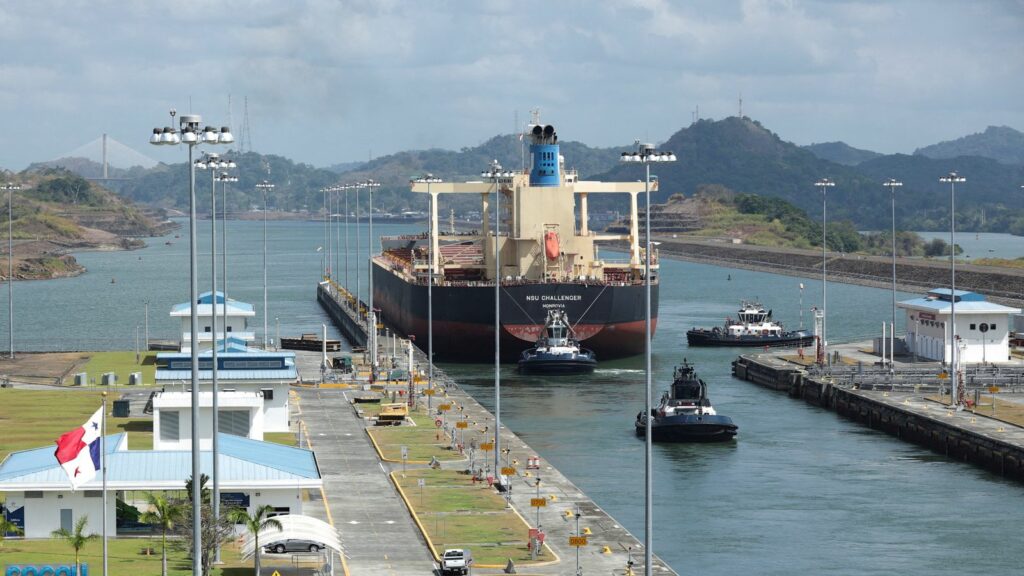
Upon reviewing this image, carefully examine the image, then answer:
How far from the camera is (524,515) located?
53000 mm

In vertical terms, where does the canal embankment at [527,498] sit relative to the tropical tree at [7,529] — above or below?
below

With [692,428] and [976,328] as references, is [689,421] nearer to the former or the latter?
[692,428]

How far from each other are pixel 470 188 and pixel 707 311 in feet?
167

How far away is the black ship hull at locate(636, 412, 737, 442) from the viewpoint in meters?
74.4

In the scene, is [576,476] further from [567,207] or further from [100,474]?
[567,207]

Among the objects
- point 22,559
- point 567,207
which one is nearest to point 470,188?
point 567,207

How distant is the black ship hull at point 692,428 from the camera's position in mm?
74438

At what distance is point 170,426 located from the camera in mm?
63062

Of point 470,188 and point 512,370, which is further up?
point 470,188

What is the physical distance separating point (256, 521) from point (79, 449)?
4810mm

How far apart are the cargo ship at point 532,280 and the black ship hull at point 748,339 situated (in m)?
8.29

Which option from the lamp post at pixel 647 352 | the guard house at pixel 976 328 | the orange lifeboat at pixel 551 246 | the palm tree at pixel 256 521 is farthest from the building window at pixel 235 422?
the orange lifeboat at pixel 551 246

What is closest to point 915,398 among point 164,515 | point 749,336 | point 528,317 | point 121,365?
point 528,317

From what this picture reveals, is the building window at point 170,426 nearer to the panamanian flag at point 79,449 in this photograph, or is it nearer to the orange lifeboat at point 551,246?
the panamanian flag at point 79,449
